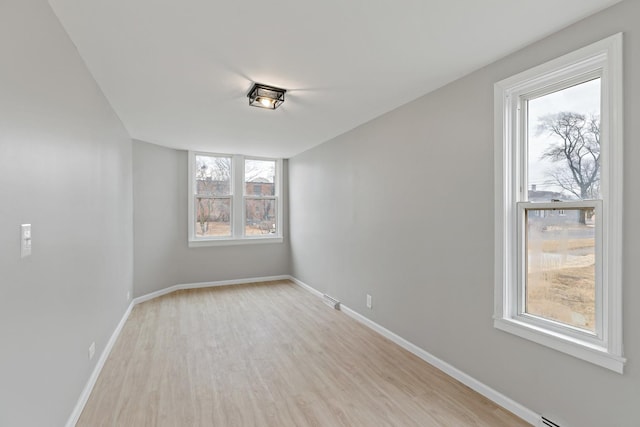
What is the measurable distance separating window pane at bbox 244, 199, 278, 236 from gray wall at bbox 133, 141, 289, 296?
0.25 m

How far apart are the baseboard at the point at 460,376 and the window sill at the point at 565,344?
461mm

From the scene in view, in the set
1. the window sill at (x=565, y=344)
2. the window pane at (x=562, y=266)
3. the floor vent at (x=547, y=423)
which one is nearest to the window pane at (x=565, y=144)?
the window pane at (x=562, y=266)

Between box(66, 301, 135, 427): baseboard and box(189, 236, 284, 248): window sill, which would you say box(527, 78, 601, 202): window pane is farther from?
box(189, 236, 284, 248): window sill

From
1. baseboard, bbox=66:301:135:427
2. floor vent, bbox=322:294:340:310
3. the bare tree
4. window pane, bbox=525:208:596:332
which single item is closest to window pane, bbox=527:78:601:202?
the bare tree

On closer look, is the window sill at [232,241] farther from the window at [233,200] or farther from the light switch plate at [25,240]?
the light switch plate at [25,240]

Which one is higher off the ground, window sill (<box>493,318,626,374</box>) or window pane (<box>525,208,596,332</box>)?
window pane (<box>525,208,596,332</box>)

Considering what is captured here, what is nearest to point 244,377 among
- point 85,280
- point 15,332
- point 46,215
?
point 85,280

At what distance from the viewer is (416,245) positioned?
2.89 m

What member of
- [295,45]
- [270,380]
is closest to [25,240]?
[295,45]

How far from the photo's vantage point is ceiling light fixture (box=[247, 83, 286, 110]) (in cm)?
259

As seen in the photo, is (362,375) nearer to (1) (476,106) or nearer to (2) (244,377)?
(2) (244,377)

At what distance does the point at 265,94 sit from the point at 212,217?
3409 millimetres

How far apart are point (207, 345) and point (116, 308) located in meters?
1.11

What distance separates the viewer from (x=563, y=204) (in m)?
1.88
